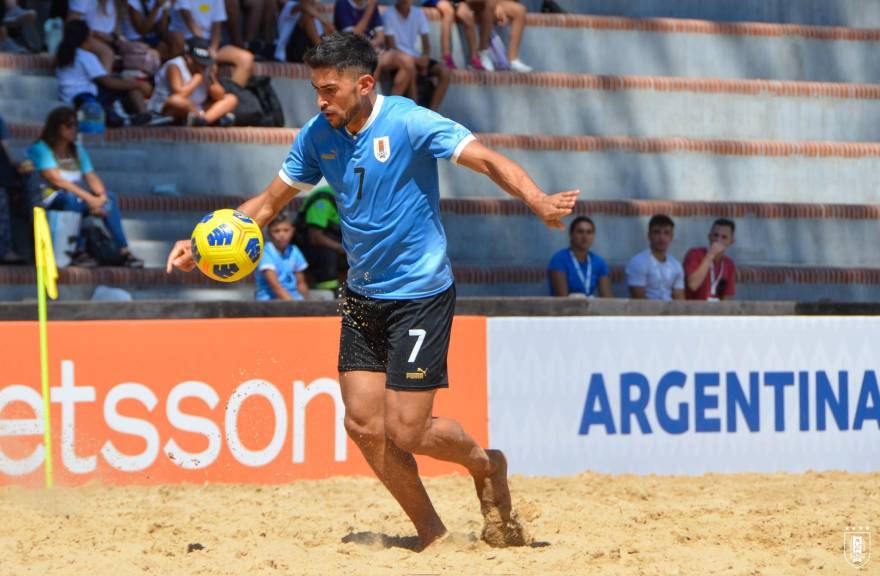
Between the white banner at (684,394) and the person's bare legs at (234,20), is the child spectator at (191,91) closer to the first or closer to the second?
the person's bare legs at (234,20)

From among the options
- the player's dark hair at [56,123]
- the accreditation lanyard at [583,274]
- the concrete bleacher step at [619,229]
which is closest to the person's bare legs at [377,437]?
the player's dark hair at [56,123]

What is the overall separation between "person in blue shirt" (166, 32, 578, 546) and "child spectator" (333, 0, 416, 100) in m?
6.71

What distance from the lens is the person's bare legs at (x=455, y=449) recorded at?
6.07m

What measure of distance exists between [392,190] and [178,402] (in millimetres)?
2890

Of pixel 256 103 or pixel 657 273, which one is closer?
pixel 657 273

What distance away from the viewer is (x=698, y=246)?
13.0 m

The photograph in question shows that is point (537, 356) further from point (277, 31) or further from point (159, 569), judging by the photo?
point (277, 31)

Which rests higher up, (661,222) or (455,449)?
(661,222)

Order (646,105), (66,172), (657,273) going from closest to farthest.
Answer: (66,172)
(657,273)
(646,105)

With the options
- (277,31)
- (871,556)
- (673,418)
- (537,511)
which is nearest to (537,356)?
(673,418)

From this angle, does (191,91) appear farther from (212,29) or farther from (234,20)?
(234,20)

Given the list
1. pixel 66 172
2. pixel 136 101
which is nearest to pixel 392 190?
pixel 66 172

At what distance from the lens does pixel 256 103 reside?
40.4 feet

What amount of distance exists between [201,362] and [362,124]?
283 centimetres
